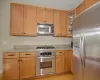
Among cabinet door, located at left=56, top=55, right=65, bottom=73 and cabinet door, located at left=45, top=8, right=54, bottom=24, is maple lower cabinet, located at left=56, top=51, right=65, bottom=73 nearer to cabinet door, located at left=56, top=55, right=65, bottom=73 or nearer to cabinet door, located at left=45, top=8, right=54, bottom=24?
cabinet door, located at left=56, top=55, right=65, bottom=73

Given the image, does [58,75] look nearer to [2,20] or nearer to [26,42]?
[26,42]

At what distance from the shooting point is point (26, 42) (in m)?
3.96

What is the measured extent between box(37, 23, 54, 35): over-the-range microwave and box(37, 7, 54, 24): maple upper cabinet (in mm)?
110

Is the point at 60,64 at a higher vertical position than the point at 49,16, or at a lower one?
lower

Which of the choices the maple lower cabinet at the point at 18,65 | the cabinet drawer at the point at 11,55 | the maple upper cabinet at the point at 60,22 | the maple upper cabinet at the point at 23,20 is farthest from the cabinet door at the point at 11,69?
the maple upper cabinet at the point at 60,22

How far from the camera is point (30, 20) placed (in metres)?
3.77

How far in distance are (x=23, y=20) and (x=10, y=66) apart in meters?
1.48

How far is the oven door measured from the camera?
3486mm

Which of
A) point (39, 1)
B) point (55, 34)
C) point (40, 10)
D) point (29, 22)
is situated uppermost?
point (39, 1)

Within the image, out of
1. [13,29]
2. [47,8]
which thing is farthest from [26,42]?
[47,8]

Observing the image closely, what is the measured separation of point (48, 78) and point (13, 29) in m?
1.86

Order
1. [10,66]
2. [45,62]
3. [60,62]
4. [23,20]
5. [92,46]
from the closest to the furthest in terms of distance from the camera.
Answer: [92,46]
[10,66]
[45,62]
[23,20]
[60,62]

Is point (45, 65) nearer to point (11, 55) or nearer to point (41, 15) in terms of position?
point (11, 55)

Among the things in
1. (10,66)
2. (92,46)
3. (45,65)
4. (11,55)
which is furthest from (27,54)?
(92,46)
